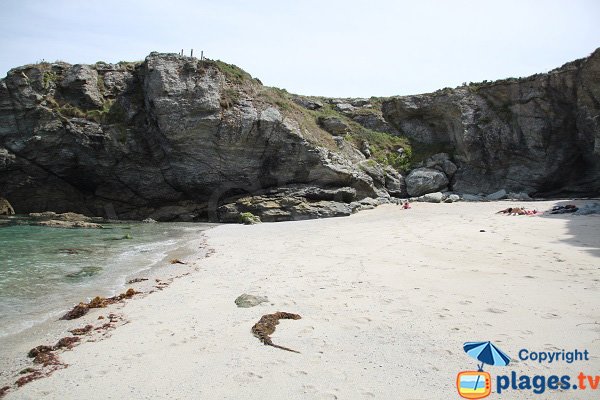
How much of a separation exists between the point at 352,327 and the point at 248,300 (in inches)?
88.8

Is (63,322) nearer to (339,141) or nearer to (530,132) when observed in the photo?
Result: (339,141)

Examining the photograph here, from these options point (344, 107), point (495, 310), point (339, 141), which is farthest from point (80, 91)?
point (495, 310)

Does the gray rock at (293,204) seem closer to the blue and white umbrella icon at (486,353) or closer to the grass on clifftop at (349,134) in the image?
the grass on clifftop at (349,134)

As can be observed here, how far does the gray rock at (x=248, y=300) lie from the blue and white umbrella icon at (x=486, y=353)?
3.64 m

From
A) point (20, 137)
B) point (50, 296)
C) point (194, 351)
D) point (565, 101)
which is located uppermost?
point (565, 101)

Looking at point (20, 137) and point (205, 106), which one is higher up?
point (205, 106)

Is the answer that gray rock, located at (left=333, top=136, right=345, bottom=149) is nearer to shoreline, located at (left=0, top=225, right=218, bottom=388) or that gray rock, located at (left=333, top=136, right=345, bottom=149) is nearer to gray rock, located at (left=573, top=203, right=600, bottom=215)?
gray rock, located at (left=573, top=203, right=600, bottom=215)

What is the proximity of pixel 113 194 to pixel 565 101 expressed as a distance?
134ft

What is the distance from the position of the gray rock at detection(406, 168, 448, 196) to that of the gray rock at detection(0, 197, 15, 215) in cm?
3500

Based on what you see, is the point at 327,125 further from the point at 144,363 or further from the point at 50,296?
the point at 144,363

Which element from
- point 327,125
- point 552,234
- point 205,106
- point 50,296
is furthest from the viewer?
point 327,125

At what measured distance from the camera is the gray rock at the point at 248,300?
21.7 ft

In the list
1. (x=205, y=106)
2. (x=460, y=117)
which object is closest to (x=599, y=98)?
(x=460, y=117)

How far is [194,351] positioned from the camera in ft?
15.9
